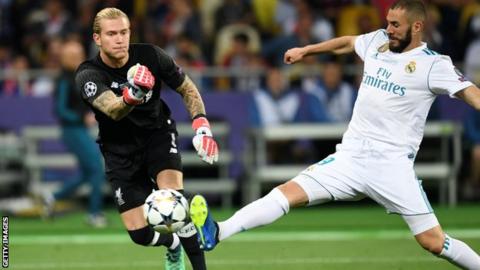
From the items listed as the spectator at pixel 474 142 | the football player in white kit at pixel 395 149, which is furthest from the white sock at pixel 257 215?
the spectator at pixel 474 142

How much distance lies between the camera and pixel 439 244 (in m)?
9.17

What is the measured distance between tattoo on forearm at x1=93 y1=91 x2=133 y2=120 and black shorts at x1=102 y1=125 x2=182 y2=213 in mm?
658

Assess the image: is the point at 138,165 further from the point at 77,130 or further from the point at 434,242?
the point at 77,130

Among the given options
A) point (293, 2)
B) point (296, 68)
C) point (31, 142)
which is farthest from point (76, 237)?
point (293, 2)

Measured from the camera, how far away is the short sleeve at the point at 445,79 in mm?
9078

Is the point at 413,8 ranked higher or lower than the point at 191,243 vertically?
higher

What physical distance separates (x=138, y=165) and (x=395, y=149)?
7.14ft

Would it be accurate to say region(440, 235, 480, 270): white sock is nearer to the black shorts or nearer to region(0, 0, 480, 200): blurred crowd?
the black shorts

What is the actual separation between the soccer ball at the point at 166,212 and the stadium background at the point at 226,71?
5032 mm

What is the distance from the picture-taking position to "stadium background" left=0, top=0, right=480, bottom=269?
51.7 feet

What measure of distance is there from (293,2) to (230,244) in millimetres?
7169

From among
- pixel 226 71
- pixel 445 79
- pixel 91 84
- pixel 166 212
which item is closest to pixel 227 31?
pixel 226 71

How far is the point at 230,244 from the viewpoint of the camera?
1337 centimetres

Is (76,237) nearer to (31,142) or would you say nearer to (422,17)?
(31,142)
